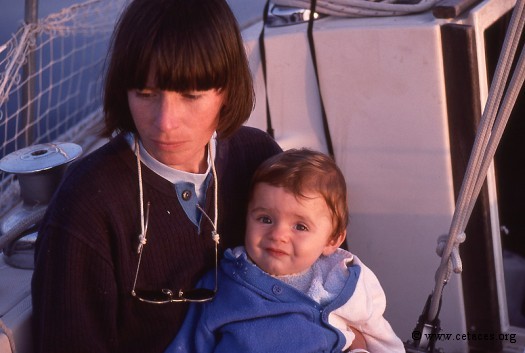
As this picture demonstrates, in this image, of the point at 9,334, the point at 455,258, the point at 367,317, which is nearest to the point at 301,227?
the point at 367,317

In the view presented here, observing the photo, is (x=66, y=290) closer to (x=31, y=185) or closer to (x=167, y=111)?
(x=167, y=111)

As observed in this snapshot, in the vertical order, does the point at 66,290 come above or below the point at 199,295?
above

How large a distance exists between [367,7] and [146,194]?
972mm

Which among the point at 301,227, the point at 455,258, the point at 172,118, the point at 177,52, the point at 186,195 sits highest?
the point at 177,52

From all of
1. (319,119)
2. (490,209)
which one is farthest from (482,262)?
(319,119)

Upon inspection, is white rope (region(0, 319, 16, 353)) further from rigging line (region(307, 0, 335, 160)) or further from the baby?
rigging line (region(307, 0, 335, 160))

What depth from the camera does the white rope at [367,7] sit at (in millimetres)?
1851

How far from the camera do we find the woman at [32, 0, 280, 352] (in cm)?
109

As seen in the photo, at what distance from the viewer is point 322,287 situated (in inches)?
53.2

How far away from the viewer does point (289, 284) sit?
134 centimetres

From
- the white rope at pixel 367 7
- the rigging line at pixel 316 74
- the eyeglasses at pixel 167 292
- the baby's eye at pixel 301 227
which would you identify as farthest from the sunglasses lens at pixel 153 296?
the white rope at pixel 367 7

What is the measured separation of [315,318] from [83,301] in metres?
0.45

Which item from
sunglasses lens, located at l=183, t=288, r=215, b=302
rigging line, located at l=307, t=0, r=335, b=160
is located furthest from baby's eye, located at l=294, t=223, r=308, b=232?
rigging line, located at l=307, t=0, r=335, b=160

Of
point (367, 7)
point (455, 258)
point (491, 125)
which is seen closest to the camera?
point (491, 125)
